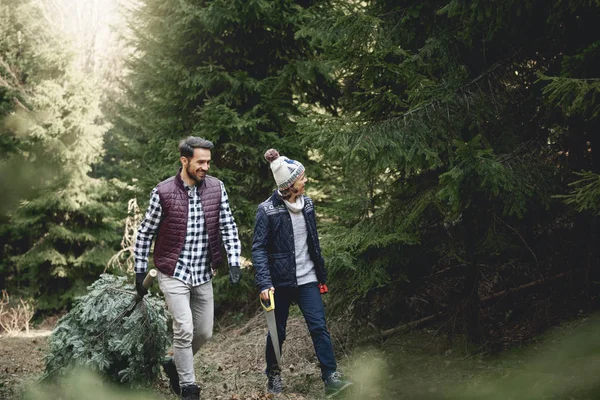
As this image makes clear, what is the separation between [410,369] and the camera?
5.73 meters

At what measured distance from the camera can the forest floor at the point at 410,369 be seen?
7.78 feet

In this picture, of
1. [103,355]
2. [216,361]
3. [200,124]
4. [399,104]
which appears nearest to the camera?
[103,355]

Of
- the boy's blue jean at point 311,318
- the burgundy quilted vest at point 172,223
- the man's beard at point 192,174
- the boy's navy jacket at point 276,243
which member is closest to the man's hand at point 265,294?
the boy's navy jacket at point 276,243

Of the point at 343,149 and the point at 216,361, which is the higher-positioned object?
the point at 343,149

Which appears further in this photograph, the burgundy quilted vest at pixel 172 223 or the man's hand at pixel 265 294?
the man's hand at pixel 265 294

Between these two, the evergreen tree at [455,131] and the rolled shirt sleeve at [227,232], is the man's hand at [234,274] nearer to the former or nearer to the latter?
the rolled shirt sleeve at [227,232]

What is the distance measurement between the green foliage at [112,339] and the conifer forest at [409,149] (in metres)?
0.03

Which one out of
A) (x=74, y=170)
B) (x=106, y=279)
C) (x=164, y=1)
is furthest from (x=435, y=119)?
(x=74, y=170)

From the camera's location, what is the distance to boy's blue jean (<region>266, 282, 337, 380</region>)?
15.8 ft

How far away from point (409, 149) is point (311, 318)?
1.81m

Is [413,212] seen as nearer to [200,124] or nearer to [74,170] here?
[200,124]

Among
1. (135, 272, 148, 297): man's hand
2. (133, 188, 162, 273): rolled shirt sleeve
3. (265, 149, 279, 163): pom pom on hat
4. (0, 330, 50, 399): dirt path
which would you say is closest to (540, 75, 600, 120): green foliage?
(265, 149, 279, 163): pom pom on hat

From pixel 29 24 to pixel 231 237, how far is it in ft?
45.0

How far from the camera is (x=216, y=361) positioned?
7.45 meters
